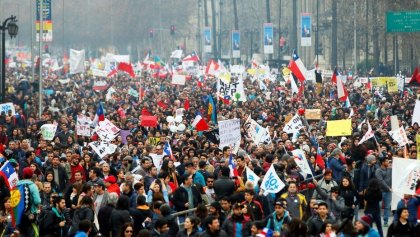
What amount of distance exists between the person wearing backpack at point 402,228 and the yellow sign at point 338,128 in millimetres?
11750

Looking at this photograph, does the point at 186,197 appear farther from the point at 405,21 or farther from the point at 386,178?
the point at 405,21

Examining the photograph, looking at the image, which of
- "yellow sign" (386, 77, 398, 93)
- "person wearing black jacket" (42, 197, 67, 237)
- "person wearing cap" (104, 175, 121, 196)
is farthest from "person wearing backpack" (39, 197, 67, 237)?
"yellow sign" (386, 77, 398, 93)

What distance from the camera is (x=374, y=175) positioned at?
67.8ft

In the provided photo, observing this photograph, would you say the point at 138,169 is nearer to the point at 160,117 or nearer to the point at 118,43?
the point at 160,117

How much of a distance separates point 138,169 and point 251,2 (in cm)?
10113

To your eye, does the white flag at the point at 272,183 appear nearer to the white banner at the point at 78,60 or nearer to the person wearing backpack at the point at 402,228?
the person wearing backpack at the point at 402,228

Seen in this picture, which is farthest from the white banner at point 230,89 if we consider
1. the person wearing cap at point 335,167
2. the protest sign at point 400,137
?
the person wearing cap at point 335,167

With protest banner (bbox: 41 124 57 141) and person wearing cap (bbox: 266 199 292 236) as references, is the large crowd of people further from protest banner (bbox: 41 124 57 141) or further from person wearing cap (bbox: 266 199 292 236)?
protest banner (bbox: 41 124 57 141)

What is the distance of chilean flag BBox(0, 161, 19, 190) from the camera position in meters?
18.3

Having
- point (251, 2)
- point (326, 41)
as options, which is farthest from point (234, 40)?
point (251, 2)

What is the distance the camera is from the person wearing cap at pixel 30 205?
16.9 metres

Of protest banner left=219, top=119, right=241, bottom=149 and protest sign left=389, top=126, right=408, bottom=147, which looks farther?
protest sign left=389, top=126, right=408, bottom=147

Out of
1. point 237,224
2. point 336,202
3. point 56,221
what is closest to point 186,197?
point 336,202

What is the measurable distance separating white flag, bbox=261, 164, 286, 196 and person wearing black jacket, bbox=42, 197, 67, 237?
2872 mm
